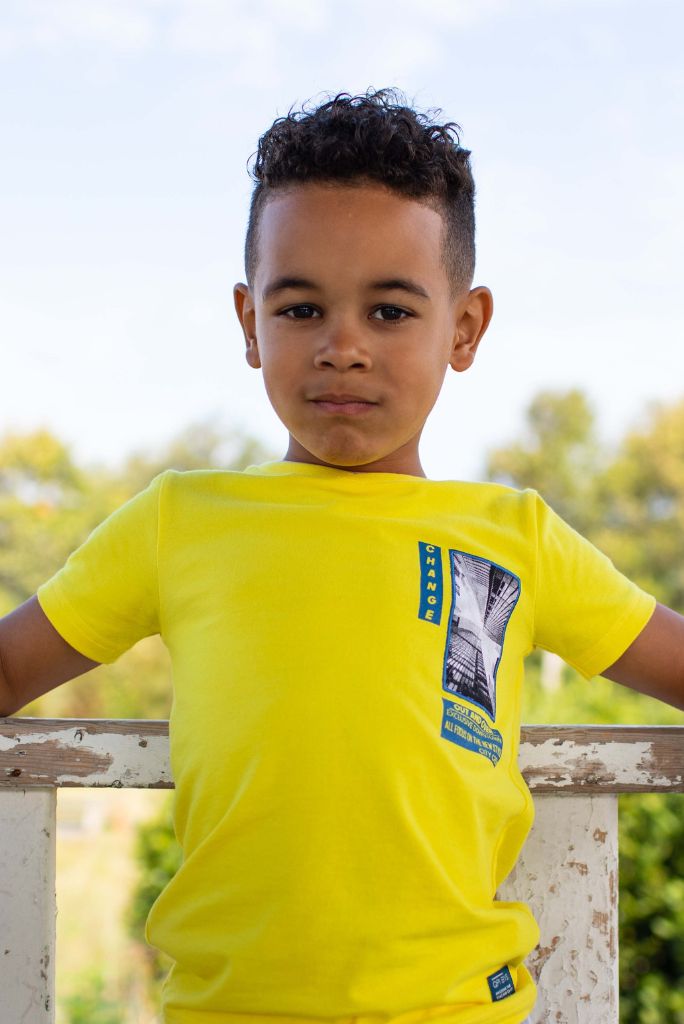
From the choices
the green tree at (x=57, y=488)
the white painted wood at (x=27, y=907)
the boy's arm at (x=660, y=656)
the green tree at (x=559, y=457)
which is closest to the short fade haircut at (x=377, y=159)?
the boy's arm at (x=660, y=656)

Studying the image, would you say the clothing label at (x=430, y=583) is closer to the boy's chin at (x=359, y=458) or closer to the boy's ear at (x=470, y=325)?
the boy's chin at (x=359, y=458)

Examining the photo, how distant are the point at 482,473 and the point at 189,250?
32.6 metres

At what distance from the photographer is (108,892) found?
12.3m

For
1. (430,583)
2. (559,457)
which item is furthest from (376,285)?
(559,457)

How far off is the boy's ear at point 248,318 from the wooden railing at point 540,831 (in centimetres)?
52

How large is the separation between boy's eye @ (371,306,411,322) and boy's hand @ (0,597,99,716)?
56 cm

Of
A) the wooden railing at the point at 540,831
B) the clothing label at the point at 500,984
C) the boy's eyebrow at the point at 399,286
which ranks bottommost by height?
the clothing label at the point at 500,984

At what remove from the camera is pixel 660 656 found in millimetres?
1369

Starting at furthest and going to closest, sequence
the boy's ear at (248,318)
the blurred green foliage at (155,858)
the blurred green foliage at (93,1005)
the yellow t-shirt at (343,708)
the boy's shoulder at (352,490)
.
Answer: the blurred green foliage at (93,1005) → the blurred green foliage at (155,858) → the boy's ear at (248,318) → the boy's shoulder at (352,490) → the yellow t-shirt at (343,708)

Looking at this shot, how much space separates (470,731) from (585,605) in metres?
0.23

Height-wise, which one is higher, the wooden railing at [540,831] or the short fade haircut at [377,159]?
the short fade haircut at [377,159]

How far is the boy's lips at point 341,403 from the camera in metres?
1.35

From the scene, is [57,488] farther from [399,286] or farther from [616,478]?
[399,286]

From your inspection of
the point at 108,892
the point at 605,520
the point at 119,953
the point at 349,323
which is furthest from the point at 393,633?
the point at 605,520
